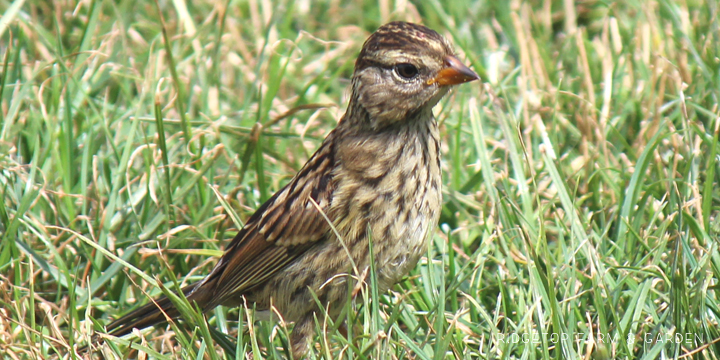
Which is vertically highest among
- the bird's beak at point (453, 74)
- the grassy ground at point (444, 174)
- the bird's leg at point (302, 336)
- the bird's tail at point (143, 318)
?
the bird's beak at point (453, 74)

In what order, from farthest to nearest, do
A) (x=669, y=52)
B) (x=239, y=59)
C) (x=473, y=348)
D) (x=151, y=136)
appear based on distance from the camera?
(x=239, y=59) < (x=669, y=52) < (x=151, y=136) < (x=473, y=348)

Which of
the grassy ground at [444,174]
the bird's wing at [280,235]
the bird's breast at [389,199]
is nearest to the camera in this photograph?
the grassy ground at [444,174]

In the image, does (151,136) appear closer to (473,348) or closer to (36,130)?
(36,130)

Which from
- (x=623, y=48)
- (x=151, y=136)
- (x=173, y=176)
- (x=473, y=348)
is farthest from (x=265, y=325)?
(x=623, y=48)

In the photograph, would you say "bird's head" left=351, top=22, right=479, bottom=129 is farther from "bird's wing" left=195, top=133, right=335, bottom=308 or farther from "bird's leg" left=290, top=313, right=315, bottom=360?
"bird's leg" left=290, top=313, right=315, bottom=360

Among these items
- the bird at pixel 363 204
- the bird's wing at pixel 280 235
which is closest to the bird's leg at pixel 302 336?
the bird at pixel 363 204

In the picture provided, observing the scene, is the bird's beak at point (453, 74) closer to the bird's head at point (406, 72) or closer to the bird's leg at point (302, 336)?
the bird's head at point (406, 72)

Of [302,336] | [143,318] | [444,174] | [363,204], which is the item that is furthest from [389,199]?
[444,174]
